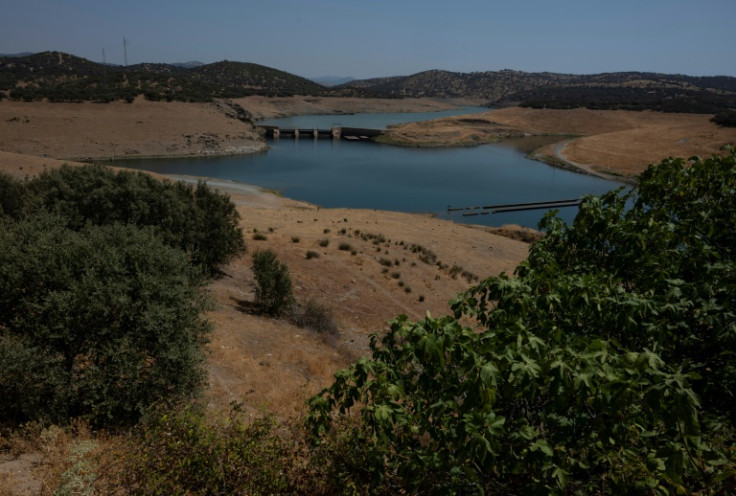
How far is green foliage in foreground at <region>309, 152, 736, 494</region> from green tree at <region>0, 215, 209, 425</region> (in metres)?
3.32

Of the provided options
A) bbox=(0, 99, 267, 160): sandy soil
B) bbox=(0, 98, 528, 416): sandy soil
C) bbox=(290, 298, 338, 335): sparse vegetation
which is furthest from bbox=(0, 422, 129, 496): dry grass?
bbox=(0, 99, 267, 160): sandy soil

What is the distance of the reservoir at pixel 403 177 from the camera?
49.1 m

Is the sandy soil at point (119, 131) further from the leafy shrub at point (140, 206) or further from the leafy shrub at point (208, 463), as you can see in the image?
the leafy shrub at point (208, 463)

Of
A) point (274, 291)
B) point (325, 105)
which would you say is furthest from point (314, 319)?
point (325, 105)

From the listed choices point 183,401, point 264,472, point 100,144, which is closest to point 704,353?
point 264,472

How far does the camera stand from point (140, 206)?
1354cm

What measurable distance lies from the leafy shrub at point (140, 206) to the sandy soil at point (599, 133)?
2126 inches

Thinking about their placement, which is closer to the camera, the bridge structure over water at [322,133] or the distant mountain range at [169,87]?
the distant mountain range at [169,87]

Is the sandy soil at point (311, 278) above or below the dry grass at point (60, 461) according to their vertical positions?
below

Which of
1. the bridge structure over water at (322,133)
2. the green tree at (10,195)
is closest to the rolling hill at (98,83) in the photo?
the bridge structure over water at (322,133)

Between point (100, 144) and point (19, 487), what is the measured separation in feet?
221

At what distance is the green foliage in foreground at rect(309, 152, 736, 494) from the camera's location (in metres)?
2.83

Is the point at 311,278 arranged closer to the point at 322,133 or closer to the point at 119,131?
the point at 119,131

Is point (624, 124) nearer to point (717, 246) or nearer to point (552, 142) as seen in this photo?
point (552, 142)
